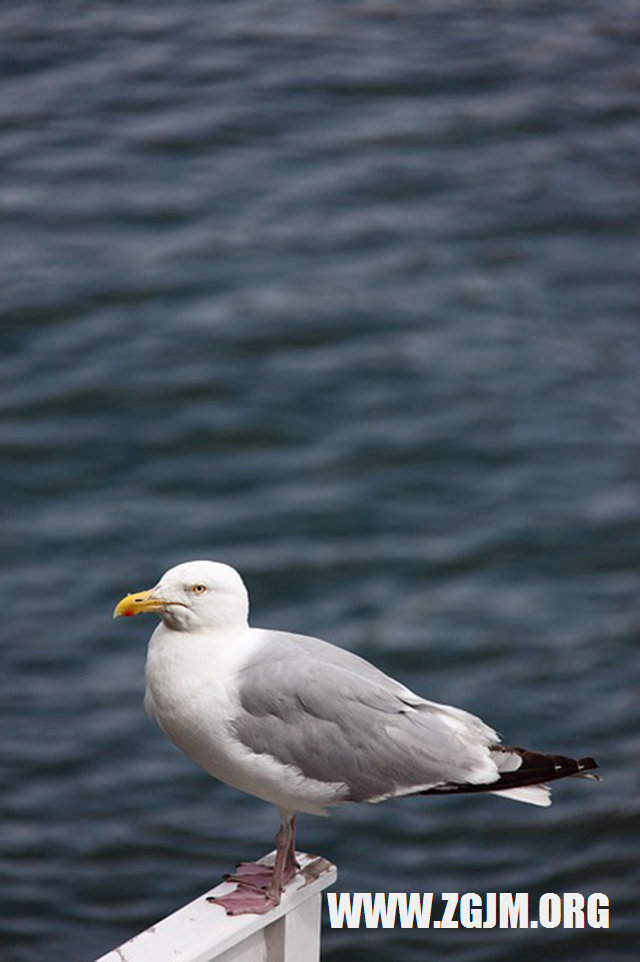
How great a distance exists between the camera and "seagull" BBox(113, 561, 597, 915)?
9.11 feet

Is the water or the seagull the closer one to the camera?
the seagull

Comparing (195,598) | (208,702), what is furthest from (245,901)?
(195,598)

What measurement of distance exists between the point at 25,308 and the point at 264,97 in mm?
1974

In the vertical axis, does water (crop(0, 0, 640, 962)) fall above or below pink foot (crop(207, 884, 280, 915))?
above

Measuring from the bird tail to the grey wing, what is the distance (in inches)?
0.6

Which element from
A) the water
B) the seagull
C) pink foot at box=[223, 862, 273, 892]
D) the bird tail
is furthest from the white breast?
the water

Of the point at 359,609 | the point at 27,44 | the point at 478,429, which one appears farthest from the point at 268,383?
the point at 27,44

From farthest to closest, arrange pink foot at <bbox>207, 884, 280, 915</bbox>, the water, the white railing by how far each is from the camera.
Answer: the water
pink foot at <bbox>207, 884, 280, 915</bbox>
the white railing

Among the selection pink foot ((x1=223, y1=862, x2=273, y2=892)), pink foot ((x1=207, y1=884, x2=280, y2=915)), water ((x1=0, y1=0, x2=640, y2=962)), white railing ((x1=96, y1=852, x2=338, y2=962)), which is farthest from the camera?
water ((x1=0, y1=0, x2=640, y2=962))

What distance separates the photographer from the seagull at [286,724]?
2.78 meters

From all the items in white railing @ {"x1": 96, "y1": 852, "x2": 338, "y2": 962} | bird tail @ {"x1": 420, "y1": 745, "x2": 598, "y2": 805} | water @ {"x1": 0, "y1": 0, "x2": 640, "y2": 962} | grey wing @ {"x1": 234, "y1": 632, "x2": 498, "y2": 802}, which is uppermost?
water @ {"x1": 0, "y1": 0, "x2": 640, "y2": 962}

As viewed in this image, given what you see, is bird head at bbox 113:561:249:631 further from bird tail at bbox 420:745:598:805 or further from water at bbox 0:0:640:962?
water at bbox 0:0:640:962

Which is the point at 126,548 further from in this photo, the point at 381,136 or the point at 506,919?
the point at 381,136

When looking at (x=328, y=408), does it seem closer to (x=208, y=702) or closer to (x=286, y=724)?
(x=286, y=724)
